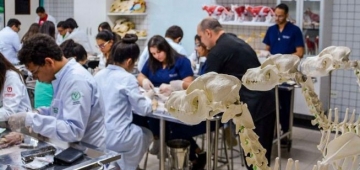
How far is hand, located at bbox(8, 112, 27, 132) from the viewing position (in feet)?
7.76

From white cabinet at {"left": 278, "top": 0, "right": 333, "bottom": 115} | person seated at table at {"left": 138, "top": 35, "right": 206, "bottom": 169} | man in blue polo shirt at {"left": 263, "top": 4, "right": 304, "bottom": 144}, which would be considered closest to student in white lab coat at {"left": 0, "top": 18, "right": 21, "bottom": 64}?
person seated at table at {"left": 138, "top": 35, "right": 206, "bottom": 169}

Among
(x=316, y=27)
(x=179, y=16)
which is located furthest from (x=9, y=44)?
(x=316, y=27)

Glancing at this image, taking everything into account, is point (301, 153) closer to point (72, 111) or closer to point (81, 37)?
point (72, 111)

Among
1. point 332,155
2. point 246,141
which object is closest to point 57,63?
point 246,141

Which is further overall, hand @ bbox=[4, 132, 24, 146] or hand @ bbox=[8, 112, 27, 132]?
hand @ bbox=[8, 112, 27, 132]

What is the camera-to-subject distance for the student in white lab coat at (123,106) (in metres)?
3.18

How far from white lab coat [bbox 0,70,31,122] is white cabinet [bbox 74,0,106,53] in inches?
189

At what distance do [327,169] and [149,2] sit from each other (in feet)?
21.1

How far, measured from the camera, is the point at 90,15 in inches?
299

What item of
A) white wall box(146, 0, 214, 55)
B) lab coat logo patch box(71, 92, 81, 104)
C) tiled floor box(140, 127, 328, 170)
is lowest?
tiled floor box(140, 127, 328, 170)

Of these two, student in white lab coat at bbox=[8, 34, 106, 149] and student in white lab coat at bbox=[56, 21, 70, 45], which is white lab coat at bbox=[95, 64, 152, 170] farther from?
student in white lab coat at bbox=[56, 21, 70, 45]

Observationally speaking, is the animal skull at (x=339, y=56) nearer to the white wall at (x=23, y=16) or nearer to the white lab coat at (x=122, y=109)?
the white lab coat at (x=122, y=109)

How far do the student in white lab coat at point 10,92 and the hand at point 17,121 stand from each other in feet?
0.51

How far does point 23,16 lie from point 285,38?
6046mm
